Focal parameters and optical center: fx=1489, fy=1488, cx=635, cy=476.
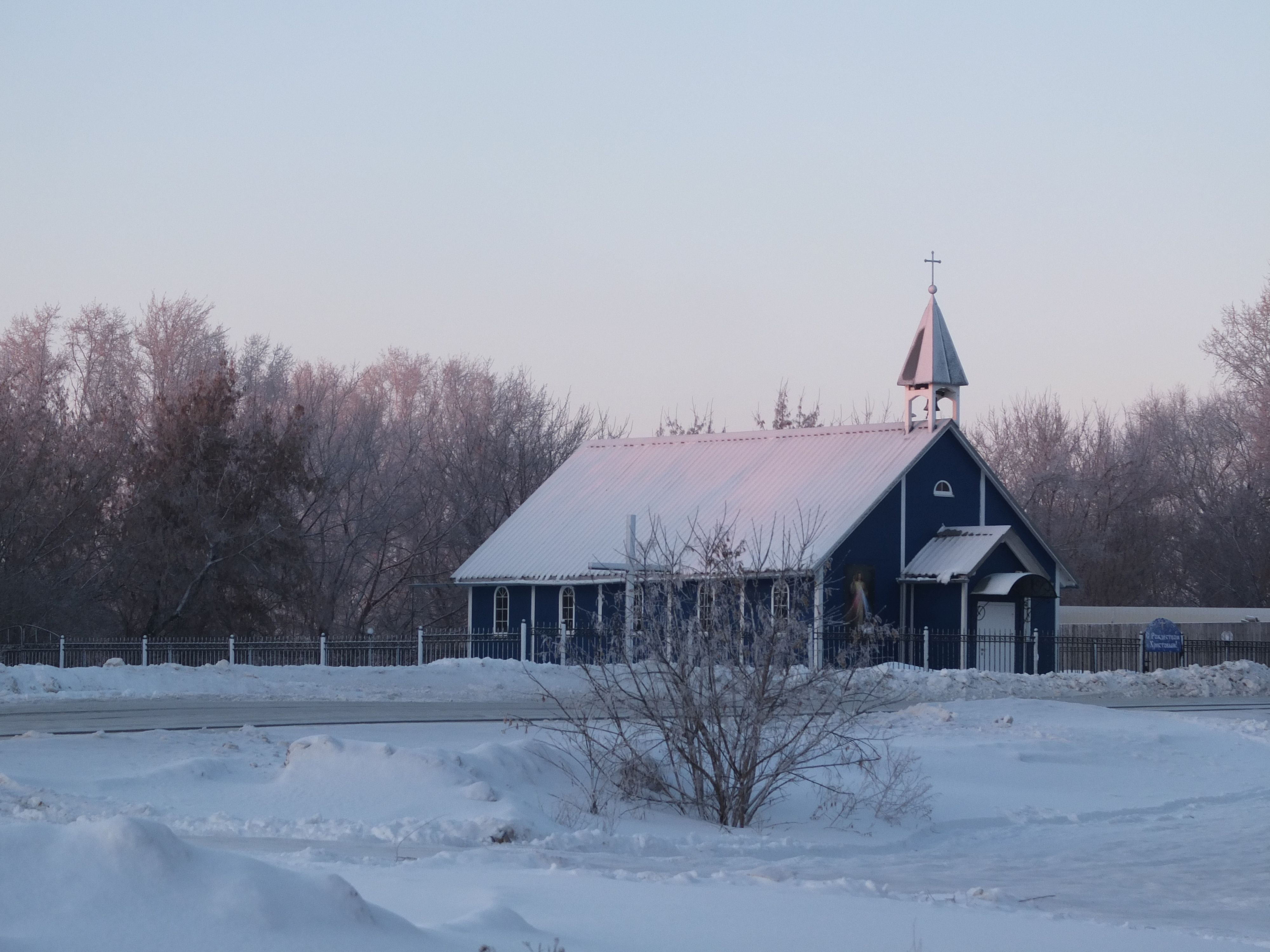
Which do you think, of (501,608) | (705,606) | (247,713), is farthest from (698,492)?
(705,606)

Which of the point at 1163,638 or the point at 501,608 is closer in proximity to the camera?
the point at 1163,638

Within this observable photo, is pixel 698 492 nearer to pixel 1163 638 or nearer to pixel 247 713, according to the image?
pixel 1163 638

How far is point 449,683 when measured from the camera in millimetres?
32500

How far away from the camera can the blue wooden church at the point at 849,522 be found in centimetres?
4006

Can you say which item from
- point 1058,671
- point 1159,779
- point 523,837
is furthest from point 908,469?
point 523,837

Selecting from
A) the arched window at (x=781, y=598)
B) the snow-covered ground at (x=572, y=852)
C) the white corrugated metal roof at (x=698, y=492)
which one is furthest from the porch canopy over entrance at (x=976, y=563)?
the arched window at (x=781, y=598)

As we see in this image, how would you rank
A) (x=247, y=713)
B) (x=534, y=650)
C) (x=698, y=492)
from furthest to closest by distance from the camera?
(x=698, y=492), (x=534, y=650), (x=247, y=713)

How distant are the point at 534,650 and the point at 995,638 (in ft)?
40.6

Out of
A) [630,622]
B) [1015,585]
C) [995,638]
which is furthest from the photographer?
[1015,585]

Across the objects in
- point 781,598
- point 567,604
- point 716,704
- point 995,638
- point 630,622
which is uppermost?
point 781,598

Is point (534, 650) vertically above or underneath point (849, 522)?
underneath

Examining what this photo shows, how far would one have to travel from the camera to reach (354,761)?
47.1 feet

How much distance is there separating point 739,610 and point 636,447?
1414 inches

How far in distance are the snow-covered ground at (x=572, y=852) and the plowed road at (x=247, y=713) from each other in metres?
1.36
